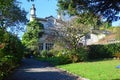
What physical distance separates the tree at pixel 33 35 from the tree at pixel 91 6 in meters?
48.4

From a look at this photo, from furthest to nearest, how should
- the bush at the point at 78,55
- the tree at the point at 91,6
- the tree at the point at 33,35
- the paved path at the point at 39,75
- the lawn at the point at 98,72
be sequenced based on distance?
the tree at the point at 33,35
the bush at the point at 78,55
the paved path at the point at 39,75
the lawn at the point at 98,72
the tree at the point at 91,6

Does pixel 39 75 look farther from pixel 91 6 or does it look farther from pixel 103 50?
pixel 103 50

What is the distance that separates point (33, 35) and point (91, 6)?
5241 cm

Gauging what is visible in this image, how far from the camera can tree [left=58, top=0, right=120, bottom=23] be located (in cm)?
1947

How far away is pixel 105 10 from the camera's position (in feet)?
66.7

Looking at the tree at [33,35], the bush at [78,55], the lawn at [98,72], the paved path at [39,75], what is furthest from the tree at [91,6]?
the tree at [33,35]

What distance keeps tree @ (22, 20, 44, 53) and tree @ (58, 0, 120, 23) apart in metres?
48.4

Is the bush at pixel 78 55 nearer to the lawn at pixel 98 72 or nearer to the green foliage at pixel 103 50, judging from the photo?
the green foliage at pixel 103 50

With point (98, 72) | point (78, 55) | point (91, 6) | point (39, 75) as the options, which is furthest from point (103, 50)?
point (91, 6)

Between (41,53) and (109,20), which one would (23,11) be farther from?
(109,20)

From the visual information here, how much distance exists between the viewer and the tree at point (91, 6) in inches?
766

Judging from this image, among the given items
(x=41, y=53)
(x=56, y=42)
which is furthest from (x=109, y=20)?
(x=41, y=53)

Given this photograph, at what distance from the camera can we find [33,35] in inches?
2825

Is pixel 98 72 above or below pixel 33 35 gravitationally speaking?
below
